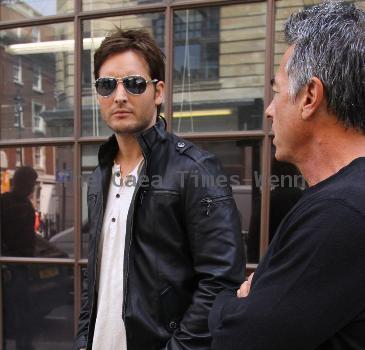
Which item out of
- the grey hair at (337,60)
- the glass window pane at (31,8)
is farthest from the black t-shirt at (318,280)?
the glass window pane at (31,8)

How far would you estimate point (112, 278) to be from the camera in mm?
1606

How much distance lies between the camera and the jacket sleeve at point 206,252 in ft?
4.85

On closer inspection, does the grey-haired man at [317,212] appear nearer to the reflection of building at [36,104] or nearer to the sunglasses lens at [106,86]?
the sunglasses lens at [106,86]

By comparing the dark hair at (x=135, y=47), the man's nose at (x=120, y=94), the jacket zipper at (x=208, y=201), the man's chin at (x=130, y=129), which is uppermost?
the dark hair at (x=135, y=47)

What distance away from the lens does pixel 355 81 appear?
0.90 metres

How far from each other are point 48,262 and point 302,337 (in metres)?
2.40

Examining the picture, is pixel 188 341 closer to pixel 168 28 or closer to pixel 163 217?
pixel 163 217

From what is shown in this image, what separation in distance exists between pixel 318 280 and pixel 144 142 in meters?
0.98

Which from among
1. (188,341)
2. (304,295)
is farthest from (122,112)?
(304,295)

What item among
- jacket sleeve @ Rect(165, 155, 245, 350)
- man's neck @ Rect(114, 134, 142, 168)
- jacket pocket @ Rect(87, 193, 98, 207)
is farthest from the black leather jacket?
jacket pocket @ Rect(87, 193, 98, 207)

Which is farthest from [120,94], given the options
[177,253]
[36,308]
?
[36,308]

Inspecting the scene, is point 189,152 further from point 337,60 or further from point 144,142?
point 337,60

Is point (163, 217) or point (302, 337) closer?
point (302, 337)

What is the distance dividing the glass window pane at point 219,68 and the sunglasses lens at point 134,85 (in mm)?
976
